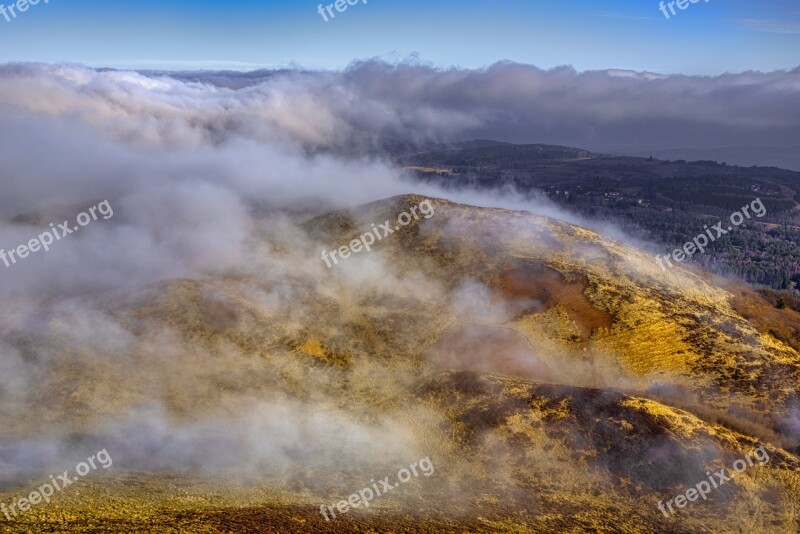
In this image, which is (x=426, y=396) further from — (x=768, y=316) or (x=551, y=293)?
(x=768, y=316)

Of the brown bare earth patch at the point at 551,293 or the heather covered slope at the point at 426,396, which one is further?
the brown bare earth patch at the point at 551,293

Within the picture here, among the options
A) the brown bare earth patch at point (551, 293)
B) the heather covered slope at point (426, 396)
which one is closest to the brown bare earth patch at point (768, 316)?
the heather covered slope at point (426, 396)

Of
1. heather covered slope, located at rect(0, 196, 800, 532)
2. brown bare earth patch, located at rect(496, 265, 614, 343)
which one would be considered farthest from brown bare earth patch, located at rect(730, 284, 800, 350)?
brown bare earth patch, located at rect(496, 265, 614, 343)

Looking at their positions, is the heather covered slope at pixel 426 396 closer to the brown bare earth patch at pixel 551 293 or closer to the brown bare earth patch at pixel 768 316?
the brown bare earth patch at pixel 551 293

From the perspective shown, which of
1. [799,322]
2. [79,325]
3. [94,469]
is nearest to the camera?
[94,469]

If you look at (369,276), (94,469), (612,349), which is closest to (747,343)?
(612,349)

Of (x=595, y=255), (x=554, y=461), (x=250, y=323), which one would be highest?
(x=595, y=255)

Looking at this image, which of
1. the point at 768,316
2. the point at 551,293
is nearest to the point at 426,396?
the point at 551,293

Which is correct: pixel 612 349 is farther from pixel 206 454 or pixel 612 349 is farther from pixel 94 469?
pixel 94 469

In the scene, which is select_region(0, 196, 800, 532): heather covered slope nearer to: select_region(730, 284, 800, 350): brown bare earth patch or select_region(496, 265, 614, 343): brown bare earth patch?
select_region(496, 265, 614, 343): brown bare earth patch
